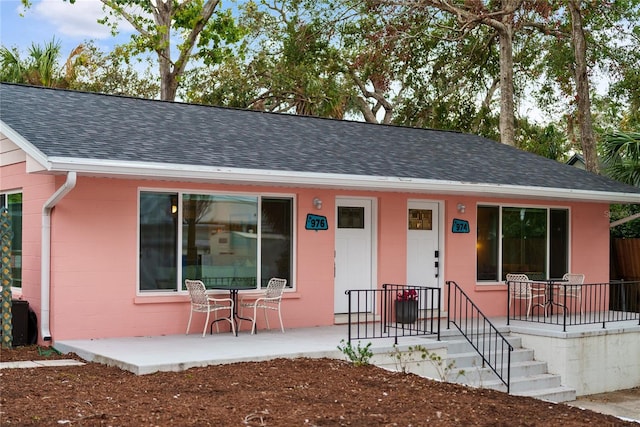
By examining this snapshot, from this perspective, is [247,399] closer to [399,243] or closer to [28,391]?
[28,391]

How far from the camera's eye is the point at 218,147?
11797mm

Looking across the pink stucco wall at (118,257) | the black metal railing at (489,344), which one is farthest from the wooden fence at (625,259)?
the pink stucco wall at (118,257)

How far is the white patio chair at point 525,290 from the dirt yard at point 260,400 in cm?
624

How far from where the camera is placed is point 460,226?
14086 millimetres

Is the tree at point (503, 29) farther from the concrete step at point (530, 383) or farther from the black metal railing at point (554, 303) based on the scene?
the concrete step at point (530, 383)

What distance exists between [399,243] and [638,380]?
4507mm

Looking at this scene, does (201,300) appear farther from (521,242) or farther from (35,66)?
(35,66)

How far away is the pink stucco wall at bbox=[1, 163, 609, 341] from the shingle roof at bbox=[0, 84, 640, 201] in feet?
1.94

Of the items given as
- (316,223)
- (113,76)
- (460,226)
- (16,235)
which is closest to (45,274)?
(16,235)

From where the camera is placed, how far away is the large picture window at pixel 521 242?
47.7ft

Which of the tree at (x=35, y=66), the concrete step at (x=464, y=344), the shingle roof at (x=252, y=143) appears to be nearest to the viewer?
the shingle roof at (x=252, y=143)

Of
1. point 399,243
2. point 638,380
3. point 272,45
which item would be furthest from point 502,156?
point 272,45

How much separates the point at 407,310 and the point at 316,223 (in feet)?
6.44

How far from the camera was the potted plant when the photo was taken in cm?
1220
